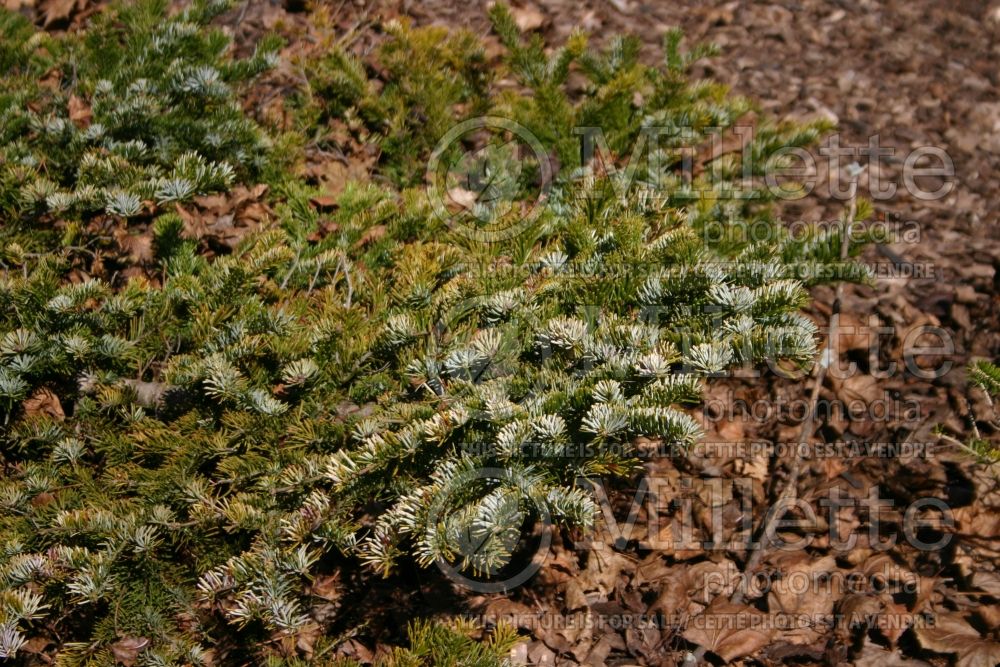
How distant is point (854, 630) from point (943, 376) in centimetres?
109

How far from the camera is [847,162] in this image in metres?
3.71

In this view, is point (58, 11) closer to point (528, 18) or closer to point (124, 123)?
point (124, 123)

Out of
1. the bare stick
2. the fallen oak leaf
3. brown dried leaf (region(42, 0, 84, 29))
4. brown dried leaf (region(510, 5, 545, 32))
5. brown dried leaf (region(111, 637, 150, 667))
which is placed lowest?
the fallen oak leaf

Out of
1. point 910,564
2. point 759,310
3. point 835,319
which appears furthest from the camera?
point 835,319

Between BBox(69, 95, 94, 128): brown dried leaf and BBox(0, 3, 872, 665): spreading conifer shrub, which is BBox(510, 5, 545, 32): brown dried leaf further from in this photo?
BBox(69, 95, 94, 128): brown dried leaf

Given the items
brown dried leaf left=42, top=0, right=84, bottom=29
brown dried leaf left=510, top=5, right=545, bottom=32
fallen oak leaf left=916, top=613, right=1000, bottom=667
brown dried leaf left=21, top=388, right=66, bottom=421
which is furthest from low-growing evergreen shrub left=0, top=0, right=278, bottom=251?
fallen oak leaf left=916, top=613, right=1000, bottom=667

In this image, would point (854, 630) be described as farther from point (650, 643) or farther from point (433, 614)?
point (433, 614)

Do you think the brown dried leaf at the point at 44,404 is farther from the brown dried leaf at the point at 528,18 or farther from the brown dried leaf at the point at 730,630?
the brown dried leaf at the point at 528,18

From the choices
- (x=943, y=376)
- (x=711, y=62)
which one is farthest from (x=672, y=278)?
(x=711, y=62)

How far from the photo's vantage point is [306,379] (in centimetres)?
184

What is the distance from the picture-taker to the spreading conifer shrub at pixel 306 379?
1.63 metres

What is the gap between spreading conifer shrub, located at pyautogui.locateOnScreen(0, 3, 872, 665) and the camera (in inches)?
64.2

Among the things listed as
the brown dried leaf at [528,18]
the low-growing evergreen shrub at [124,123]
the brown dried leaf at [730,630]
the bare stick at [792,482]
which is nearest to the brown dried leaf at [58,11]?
the low-growing evergreen shrub at [124,123]

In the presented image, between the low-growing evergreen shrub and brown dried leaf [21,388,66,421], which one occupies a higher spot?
the low-growing evergreen shrub
